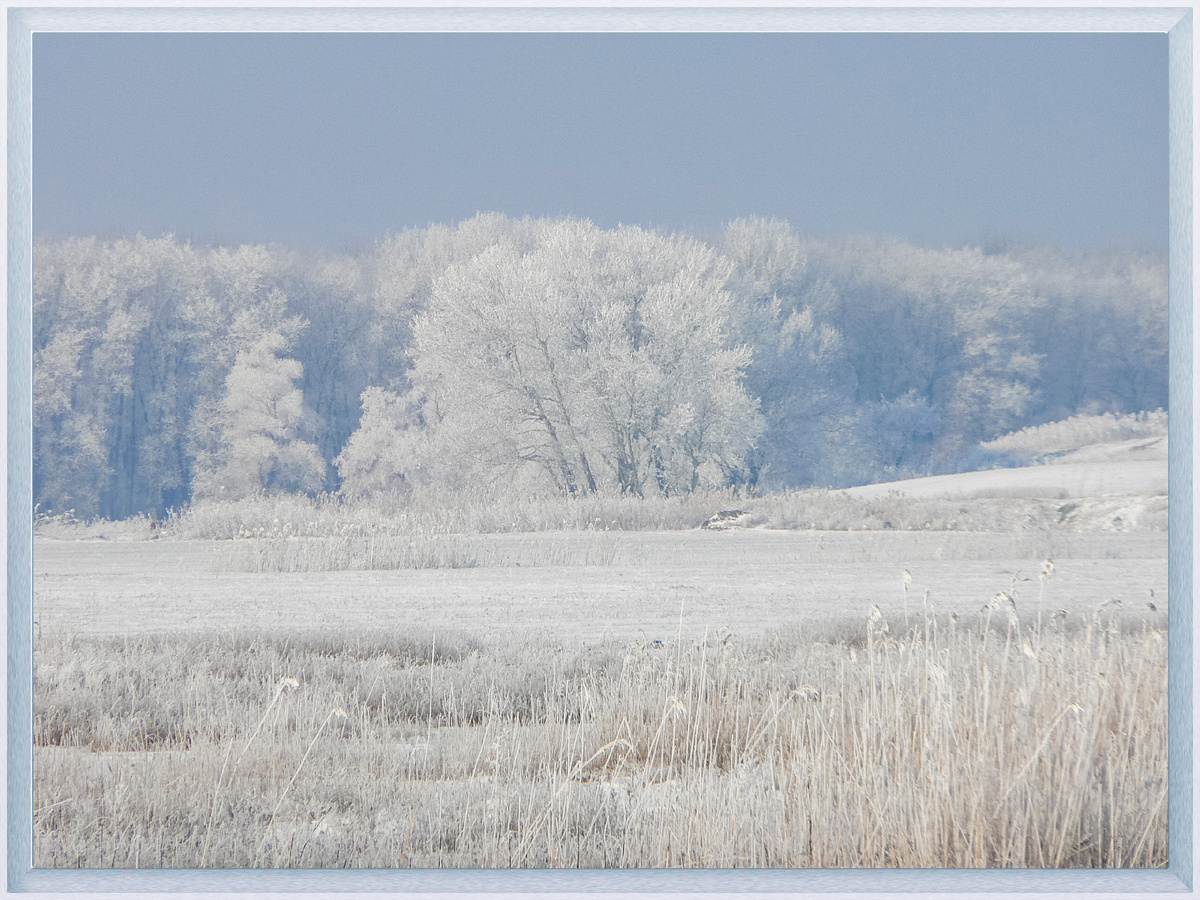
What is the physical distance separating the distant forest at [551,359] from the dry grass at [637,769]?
3.93ft

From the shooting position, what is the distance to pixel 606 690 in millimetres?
2990

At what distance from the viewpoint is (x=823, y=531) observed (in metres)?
4.93

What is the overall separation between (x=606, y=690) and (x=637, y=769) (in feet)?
1.21

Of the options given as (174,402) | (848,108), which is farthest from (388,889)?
(848,108)

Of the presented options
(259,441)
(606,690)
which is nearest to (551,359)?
(259,441)

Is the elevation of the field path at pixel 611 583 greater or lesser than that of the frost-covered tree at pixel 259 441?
lesser

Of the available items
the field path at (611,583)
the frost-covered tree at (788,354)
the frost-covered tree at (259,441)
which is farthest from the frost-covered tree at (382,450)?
the frost-covered tree at (788,354)

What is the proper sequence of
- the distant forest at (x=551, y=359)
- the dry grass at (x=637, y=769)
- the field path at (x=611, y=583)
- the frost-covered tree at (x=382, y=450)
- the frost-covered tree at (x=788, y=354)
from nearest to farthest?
the dry grass at (x=637, y=769)
the field path at (x=611, y=583)
the distant forest at (x=551, y=359)
the frost-covered tree at (x=382, y=450)
the frost-covered tree at (x=788, y=354)

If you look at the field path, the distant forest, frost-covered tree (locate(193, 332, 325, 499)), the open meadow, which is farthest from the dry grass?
the distant forest

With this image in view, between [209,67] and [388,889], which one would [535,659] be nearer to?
[388,889]

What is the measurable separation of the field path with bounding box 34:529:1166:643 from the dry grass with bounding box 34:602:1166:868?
77cm

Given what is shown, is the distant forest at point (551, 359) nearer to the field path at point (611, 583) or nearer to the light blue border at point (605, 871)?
the field path at point (611, 583)

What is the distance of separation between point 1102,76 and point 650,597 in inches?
109

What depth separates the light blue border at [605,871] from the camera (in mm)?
2246
